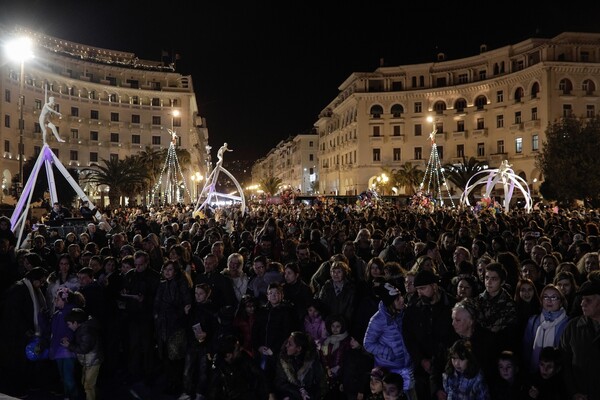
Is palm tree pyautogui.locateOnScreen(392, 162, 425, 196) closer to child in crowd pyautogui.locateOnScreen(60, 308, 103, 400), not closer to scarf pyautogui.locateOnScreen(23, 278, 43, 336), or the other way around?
scarf pyautogui.locateOnScreen(23, 278, 43, 336)

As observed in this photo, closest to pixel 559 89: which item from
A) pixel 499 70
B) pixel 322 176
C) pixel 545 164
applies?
pixel 499 70

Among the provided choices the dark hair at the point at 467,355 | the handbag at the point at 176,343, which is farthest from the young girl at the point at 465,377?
the handbag at the point at 176,343

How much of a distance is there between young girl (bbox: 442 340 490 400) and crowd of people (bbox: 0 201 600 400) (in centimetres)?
1

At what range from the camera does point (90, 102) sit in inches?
2375

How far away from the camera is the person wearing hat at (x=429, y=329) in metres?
5.22

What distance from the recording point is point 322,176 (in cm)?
8531

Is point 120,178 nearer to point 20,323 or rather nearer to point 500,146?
point 20,323

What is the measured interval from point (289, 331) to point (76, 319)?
8.88 ft

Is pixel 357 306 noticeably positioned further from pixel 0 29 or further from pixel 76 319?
pixel 0 29

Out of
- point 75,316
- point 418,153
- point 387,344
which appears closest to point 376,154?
point 418,153

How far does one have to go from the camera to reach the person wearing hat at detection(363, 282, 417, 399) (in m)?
5.40

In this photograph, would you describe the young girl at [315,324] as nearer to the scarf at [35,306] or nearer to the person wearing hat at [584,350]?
the person wearing hat at [584,350]

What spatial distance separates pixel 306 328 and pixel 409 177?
54121mm

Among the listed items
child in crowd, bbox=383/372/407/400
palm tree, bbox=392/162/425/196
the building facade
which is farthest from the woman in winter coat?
the building facade
